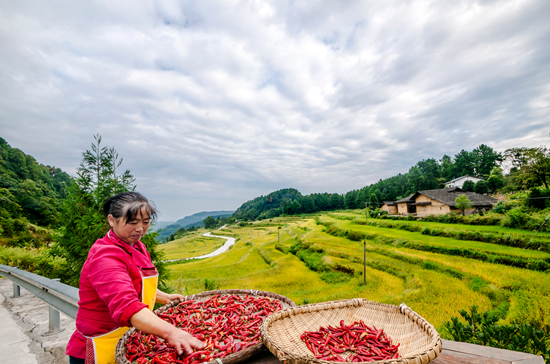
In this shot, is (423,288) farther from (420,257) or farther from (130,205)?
(130,205)

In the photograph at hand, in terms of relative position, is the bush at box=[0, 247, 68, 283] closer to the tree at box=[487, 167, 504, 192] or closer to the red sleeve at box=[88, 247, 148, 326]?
the red sleeve at box=[88, 247, 148, 326]

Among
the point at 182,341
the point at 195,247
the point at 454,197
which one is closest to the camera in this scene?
the point at 182,341

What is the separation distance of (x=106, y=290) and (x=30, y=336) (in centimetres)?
374

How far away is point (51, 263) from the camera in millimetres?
8281

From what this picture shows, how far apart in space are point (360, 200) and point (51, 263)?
238 ft

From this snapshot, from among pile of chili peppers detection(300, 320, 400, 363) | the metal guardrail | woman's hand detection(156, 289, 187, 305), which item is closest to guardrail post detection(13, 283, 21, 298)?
the metal guardrail

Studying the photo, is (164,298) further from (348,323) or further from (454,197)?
(454,197)

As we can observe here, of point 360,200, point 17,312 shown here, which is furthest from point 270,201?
point 17,312

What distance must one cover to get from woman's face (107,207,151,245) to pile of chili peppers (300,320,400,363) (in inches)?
55.1

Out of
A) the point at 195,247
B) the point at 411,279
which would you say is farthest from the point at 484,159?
the point at 195,247

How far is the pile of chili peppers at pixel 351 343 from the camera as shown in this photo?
1359 millimetres

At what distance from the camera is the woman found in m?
1.34

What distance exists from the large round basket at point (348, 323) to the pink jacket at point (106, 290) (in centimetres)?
83

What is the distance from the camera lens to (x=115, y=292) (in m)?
1.41
